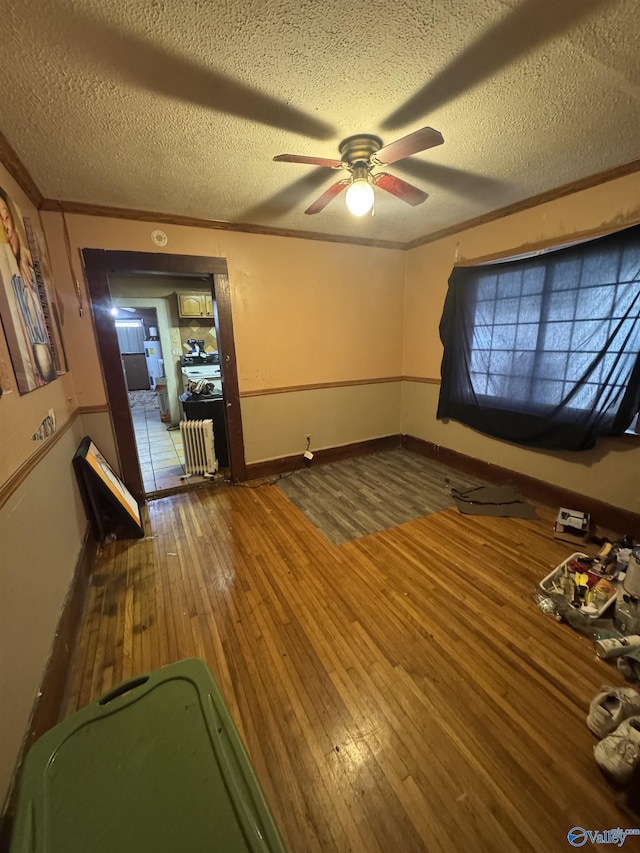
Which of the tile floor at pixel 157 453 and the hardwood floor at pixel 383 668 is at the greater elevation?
the tile floor at pixel 157 453

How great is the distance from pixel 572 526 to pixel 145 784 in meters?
2.77

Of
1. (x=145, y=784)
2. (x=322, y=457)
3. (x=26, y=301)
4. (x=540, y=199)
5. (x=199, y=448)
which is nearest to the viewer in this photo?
(x=145, y=784)

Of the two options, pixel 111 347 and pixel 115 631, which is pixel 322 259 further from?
pixel 115 631

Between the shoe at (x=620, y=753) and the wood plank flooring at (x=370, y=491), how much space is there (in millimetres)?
1550

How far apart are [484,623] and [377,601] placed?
558mm

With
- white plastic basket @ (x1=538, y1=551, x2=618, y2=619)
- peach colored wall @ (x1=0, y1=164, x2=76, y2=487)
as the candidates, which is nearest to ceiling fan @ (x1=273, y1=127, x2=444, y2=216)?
peach colored wall @ (x1=0, y1=164, x2=76, y2=487)

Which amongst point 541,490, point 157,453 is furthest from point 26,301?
point 541,490

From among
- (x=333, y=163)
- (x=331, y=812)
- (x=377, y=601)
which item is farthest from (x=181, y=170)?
(x=331, y=812)

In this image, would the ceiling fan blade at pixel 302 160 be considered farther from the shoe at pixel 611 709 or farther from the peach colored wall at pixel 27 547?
the shoe at pixel 611 709

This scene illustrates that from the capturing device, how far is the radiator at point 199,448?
353cm

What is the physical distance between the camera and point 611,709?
1.24 m

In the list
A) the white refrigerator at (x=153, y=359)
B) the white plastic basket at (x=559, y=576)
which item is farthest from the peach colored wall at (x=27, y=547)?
the white refrigerator at (x=153, y=359)

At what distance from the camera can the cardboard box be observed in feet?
7.72

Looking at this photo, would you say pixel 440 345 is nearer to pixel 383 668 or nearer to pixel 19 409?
pixel 383 668
